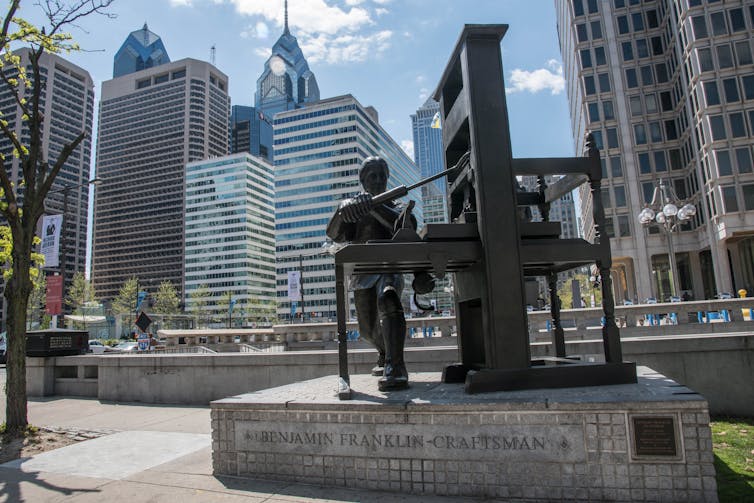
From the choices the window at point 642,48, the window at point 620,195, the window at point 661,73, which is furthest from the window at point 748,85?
the window at point 642,48

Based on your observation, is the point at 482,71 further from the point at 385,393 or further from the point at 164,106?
the point at 164,106

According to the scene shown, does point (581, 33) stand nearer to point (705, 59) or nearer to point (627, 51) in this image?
point (627, 51)

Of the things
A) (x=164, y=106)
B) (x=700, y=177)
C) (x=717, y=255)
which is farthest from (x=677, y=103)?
(x=164, y=106)

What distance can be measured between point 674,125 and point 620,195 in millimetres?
9865

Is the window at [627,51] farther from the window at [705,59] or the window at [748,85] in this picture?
the window at [748,85]

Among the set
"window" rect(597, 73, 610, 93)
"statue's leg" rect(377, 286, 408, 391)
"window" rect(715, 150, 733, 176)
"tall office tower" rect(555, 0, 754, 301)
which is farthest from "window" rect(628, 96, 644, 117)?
"statue's leg" rect(377, 286, 408, 391)

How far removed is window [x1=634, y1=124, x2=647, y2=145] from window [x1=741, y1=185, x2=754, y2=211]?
14.5 metres

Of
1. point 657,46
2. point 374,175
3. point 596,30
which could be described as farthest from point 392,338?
point 657,46

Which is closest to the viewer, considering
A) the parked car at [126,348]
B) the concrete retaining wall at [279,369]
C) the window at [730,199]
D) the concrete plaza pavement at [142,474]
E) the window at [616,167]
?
the concrete plaza pavement at [142,474]

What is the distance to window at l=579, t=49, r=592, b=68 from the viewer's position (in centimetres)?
5470

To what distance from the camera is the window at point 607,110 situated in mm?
53500

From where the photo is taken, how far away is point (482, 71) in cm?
482

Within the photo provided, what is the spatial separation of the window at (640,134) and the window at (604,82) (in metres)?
5.41

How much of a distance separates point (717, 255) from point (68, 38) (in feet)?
163
